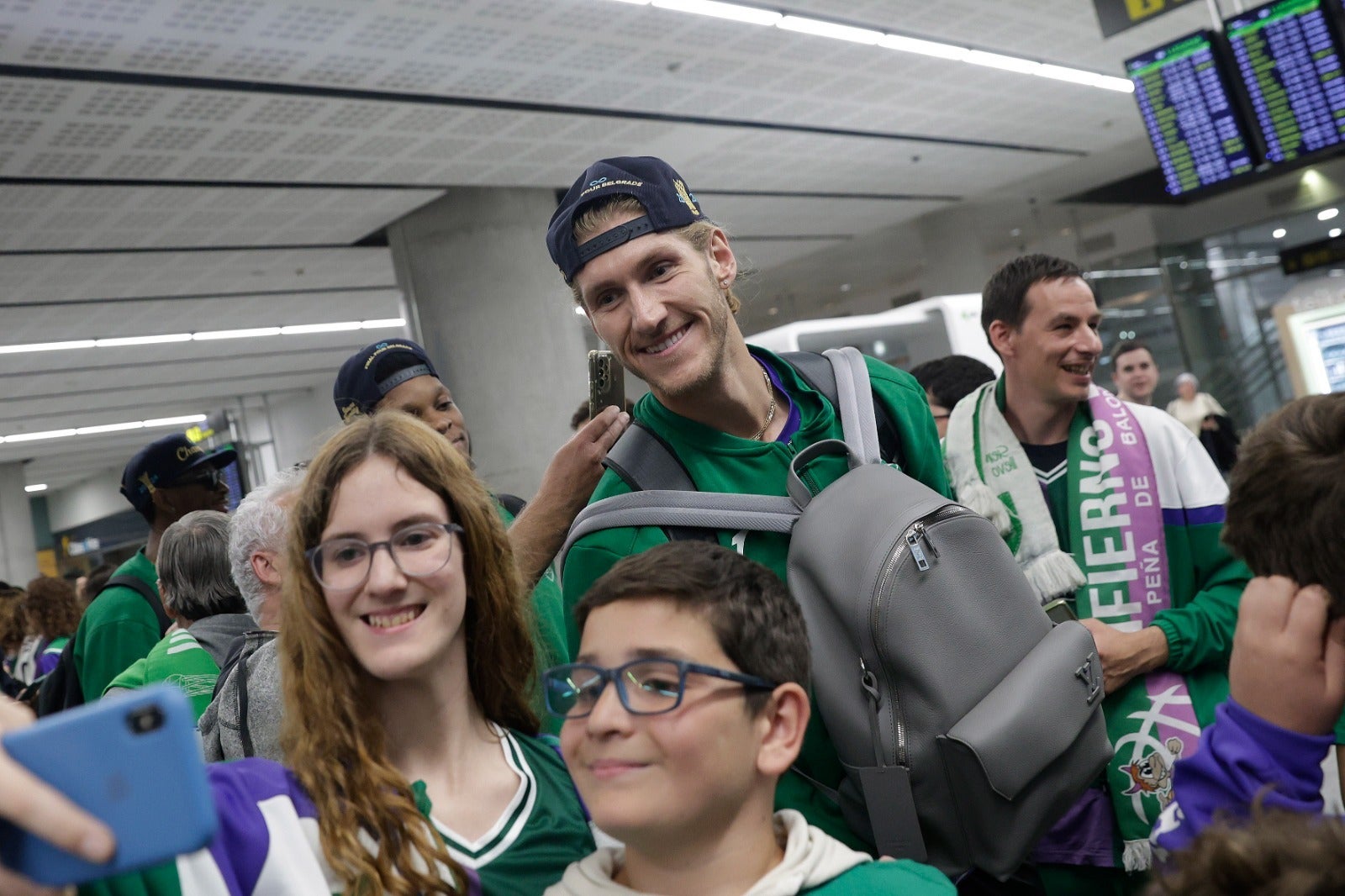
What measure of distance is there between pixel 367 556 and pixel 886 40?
744 cm

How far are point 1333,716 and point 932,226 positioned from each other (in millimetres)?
14571

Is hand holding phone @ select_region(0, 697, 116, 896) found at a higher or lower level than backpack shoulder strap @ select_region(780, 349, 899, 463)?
lower

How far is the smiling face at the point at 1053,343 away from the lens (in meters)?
2.64

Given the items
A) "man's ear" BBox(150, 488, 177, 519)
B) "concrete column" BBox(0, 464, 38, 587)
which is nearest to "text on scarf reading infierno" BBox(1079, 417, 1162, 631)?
"man's ear" BBox(150, 488, 177, 519)

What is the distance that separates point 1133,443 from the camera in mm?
2475

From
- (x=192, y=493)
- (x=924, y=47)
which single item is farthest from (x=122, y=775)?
(x=924, y=47)

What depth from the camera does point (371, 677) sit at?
5.26ft

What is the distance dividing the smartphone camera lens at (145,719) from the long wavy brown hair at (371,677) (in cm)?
66

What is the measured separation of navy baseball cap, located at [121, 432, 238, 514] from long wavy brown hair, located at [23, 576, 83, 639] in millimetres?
3929

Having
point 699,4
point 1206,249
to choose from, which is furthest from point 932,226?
point 699,4

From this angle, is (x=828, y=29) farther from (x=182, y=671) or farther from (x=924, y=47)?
(x=182, y=671)

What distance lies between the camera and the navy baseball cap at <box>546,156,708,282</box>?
72.8 inches

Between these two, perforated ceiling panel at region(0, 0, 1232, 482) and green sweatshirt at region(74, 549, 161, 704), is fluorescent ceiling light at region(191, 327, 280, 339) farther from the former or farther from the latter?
green sweatshirt at region(74, 549, 161, 704)

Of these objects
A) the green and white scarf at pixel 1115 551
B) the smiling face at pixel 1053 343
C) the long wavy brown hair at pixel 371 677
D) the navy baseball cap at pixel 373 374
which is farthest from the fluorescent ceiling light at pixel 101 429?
the long wavy brown hair at pixel 371 677
